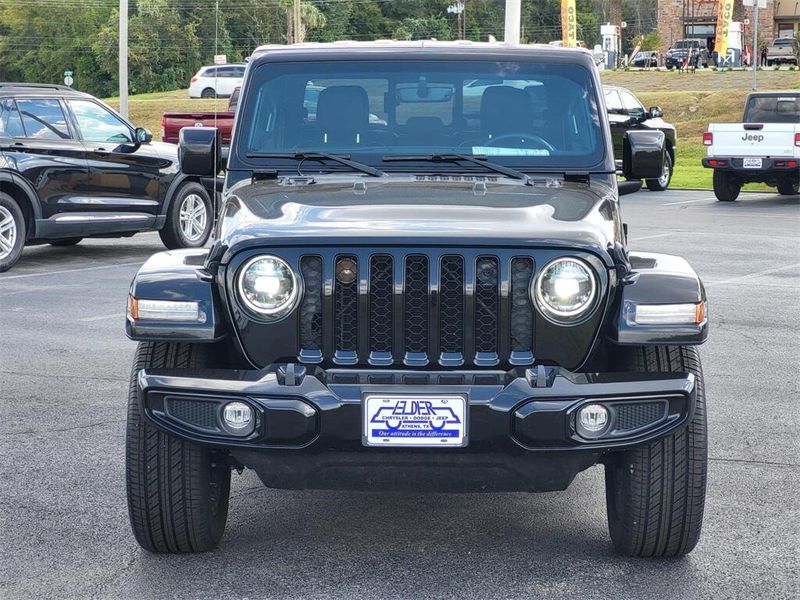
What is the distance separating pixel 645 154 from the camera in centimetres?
607

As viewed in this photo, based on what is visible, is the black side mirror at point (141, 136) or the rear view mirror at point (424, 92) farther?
the black side mirror at point (141, 136)

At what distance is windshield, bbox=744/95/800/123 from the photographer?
24406 millimetres

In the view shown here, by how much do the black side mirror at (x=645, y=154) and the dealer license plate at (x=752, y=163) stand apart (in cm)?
1762

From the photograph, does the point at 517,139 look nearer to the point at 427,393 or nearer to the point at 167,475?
the point at 427,393

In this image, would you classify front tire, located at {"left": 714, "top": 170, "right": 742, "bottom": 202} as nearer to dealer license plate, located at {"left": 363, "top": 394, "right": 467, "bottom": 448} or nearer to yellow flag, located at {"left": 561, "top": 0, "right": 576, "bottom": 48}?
dealer license plate, located at {"left": 363, "top": 394, "right": 467, "bottom": 448}

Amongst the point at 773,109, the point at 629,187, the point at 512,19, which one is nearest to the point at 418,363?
the point at 629,187

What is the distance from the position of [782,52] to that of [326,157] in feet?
235

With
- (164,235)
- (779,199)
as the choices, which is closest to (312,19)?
(779,199)

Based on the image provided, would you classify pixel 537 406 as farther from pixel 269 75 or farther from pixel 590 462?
pixel 269 75

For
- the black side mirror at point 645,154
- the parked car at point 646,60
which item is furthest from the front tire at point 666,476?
the parked car at point 646,60

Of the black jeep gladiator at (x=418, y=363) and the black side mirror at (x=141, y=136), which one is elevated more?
the black side mirror at (x=141, y=136)

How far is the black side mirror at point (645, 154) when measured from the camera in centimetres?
605

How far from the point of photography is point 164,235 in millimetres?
15383

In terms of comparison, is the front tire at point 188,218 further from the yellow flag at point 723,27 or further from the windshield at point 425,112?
the yellow flag at point 723,27
